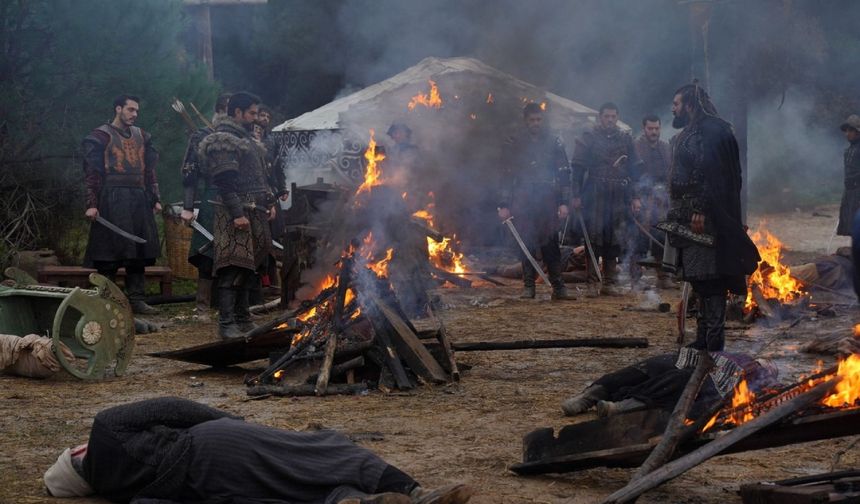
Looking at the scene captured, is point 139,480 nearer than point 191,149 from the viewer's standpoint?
Yes

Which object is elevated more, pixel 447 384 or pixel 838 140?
pixel 838 140

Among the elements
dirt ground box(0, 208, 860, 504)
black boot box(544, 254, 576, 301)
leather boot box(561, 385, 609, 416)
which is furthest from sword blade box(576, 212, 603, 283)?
leather boot box(561, 385, 609, 416)

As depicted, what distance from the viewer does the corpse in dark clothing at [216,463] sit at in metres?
4.53

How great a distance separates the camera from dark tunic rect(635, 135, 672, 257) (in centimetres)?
1375

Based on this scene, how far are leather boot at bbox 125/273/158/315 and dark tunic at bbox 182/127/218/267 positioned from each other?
1.90 ft

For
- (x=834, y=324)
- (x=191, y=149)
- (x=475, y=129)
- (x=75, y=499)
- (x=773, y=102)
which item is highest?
(x=773, y=102)

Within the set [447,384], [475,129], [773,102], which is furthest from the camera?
[773,102]

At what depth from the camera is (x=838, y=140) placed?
80.1ft

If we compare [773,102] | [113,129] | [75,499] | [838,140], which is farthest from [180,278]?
[838,140]

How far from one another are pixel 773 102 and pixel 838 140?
11.6 feet

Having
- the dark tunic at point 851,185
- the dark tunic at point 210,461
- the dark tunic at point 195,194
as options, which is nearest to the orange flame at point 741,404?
the dark tunic at point 210,461

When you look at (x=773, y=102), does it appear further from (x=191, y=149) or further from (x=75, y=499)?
(x=75, y=499)

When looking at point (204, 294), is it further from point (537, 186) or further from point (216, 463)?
point (216, 463)

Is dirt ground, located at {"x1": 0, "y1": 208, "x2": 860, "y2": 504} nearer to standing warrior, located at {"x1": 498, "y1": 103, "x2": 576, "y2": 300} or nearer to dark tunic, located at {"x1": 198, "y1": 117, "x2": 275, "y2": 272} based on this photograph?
dark tunic, located at {"x1": 198, "y1": 117, "x2": 275, "y2": 272}
